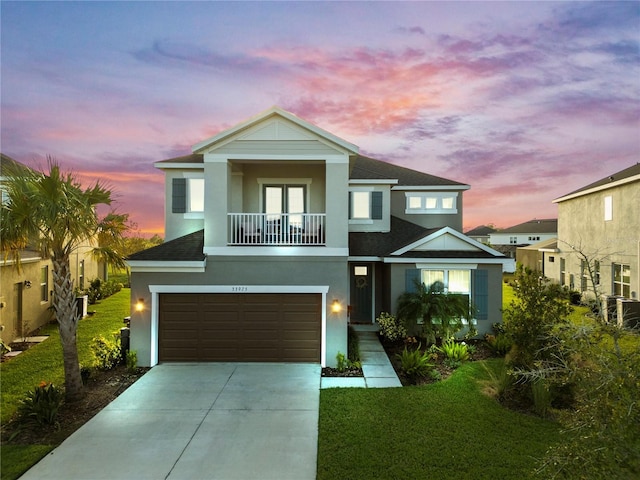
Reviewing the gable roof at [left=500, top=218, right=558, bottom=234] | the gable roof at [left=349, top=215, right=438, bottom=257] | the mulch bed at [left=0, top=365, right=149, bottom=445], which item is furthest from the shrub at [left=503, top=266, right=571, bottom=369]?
the gable roof at [left=500, top=218, right=558, bottom=234]

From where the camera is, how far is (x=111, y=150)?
15602 millimetres

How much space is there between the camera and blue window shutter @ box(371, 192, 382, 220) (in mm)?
15102

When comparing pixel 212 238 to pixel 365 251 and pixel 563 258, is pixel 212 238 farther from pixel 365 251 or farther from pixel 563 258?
pixel 563 258

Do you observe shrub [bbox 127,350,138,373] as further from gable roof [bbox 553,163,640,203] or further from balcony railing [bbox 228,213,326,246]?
gable roof [bbox 553,163,640,203]

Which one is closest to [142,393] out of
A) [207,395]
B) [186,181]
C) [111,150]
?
[207,395]

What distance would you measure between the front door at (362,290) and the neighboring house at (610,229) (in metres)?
7.53

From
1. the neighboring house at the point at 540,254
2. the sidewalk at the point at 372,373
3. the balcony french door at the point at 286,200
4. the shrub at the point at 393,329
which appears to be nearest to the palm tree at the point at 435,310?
the shrub at the point at 393,329

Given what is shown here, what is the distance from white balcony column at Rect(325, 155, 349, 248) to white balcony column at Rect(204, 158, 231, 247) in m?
3.02

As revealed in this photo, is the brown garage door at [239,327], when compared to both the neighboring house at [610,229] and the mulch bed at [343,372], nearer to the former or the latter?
the mulch bed at [343,372]

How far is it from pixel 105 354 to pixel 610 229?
2214 centimetres

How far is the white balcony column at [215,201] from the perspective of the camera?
33.2 feet

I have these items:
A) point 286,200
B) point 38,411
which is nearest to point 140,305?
point 38,411

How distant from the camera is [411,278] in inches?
487

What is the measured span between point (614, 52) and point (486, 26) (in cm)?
613
